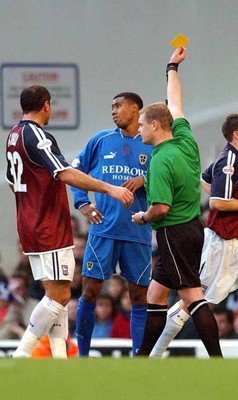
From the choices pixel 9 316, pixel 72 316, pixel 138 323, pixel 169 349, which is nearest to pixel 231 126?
pixel 138 323

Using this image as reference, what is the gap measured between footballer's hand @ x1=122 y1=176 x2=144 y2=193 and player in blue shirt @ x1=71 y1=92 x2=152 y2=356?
0.06 meters

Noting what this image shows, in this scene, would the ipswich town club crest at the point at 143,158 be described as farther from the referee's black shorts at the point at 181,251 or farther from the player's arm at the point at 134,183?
Answer: the referee's black shorts at the point at 181,251

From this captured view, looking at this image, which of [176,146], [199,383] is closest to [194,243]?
[176,146]

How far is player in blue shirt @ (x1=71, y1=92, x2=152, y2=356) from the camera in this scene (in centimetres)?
872

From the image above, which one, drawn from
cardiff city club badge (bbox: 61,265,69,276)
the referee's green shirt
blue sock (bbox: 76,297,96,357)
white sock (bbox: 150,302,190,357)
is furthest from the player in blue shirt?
cardiff city club badge (bbox: 61,265,69,276)

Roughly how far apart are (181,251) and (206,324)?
0.43 meters

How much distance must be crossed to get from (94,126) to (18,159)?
4.02 m

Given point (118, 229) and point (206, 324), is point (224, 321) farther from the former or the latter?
point (206, 324)

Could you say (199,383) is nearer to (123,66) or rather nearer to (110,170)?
(110,170)

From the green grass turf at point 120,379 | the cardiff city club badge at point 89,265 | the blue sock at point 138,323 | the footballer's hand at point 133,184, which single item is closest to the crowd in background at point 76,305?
the blue sock at point 138,323

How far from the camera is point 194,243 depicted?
796 cm

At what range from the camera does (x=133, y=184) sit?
8570mm

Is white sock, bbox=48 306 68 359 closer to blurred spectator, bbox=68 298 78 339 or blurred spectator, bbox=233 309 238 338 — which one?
blurred spectator, bbox=68 298 78 339

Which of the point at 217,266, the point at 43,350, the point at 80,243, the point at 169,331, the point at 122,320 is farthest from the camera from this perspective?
the point at 80,243
